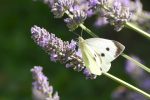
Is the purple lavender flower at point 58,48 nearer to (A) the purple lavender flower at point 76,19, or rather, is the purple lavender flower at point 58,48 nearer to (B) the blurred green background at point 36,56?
(A) the purple lavender flower at point 76,19

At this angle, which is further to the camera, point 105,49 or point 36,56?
point 36,56

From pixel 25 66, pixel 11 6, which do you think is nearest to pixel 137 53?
pixel 25 66

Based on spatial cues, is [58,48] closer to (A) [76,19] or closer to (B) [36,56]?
(A) [76,19]

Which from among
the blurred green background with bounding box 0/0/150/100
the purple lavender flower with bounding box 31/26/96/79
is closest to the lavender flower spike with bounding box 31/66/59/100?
the purple lavender flower with bounding box 31/26/96/79

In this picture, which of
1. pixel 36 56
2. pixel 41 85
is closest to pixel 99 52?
pixel 41 85

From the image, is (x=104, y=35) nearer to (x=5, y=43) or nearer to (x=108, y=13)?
(x=5, y=43)

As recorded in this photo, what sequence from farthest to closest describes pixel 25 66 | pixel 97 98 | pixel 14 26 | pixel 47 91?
pixel 14 26 < pixel 25 66 < pixel 97 98 < pixel 47 91

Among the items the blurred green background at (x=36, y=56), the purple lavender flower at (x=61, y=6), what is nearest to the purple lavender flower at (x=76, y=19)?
the purple lavender flower at (x=61, y=6)
